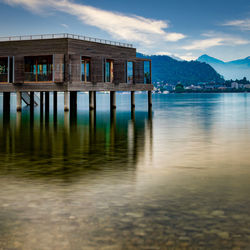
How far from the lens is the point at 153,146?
20.7 metres

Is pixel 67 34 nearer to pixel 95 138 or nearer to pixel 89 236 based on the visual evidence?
pixel 95 138

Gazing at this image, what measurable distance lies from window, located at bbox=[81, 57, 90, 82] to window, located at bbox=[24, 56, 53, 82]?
12.0 ft

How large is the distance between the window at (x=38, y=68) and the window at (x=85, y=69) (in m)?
3.67

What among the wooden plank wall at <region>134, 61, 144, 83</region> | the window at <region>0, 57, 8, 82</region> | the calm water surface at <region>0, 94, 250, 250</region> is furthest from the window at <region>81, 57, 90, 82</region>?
the calm water surface at <region>0, 94, 250, 250</region>

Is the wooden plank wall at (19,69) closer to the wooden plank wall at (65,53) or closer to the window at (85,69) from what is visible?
the wooden plank wall at (65,53)

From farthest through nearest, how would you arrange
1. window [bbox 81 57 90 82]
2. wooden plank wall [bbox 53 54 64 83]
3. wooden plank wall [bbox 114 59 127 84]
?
1. wooden plank wall [bbox 114 59 127 84]
2. window [bbox 81 57 90 82]
3. wooden plank wall [bbox 53 54 64 83]

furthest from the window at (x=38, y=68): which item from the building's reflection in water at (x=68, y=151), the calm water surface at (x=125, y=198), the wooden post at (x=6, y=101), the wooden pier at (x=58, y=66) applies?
the calm water surface at (x=125, y=198)

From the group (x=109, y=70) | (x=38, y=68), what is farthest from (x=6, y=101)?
(x=109, y=70)

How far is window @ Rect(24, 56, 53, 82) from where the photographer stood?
48.0 metres

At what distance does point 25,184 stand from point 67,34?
36329 millimetres

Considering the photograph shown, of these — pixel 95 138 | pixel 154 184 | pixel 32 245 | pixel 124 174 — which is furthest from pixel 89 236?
pixel 95 138

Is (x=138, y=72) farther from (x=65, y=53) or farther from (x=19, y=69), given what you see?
(x=19, y=69)

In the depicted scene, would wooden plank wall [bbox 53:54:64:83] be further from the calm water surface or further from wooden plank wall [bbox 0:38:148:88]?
the calm water surface

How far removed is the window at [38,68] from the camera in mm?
48031
